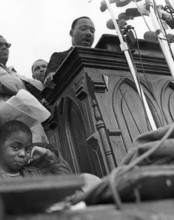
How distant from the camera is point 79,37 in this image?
3.24 meters

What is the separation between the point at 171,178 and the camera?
0.73m

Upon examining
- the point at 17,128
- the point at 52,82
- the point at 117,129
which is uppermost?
the point at 52,82

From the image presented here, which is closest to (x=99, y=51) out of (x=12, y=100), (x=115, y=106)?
(x=115, y=106)

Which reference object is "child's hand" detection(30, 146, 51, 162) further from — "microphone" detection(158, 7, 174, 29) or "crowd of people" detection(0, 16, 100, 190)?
"microphone" detection(158, 7, 174, 29)

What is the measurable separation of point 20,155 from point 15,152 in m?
0.04

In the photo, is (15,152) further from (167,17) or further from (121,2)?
(167,17)

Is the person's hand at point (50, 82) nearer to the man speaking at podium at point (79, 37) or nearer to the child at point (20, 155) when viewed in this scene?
the man speaking at podium at point (79, 37)

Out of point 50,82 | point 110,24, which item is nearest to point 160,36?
point 110,24

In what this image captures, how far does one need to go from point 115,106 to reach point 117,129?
0.69ft

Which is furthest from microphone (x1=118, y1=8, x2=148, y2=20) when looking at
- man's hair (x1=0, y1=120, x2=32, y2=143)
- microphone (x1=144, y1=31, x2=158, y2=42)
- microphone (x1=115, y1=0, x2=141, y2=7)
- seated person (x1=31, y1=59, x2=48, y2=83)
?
seated person (x1=31, y1=59, x2=48, y2=83)

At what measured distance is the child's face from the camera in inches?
80.4

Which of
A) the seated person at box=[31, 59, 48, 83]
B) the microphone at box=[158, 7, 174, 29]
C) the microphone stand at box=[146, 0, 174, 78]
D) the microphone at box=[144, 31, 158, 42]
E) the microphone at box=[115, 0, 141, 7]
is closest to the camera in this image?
the microphone stand at box=[146, 0, 174, 78]

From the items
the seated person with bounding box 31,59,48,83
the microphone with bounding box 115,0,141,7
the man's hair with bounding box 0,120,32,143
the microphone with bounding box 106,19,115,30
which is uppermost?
the seated person with bounding box 31,59,48,83

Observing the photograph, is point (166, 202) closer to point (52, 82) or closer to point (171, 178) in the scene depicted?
point (171, 178)
